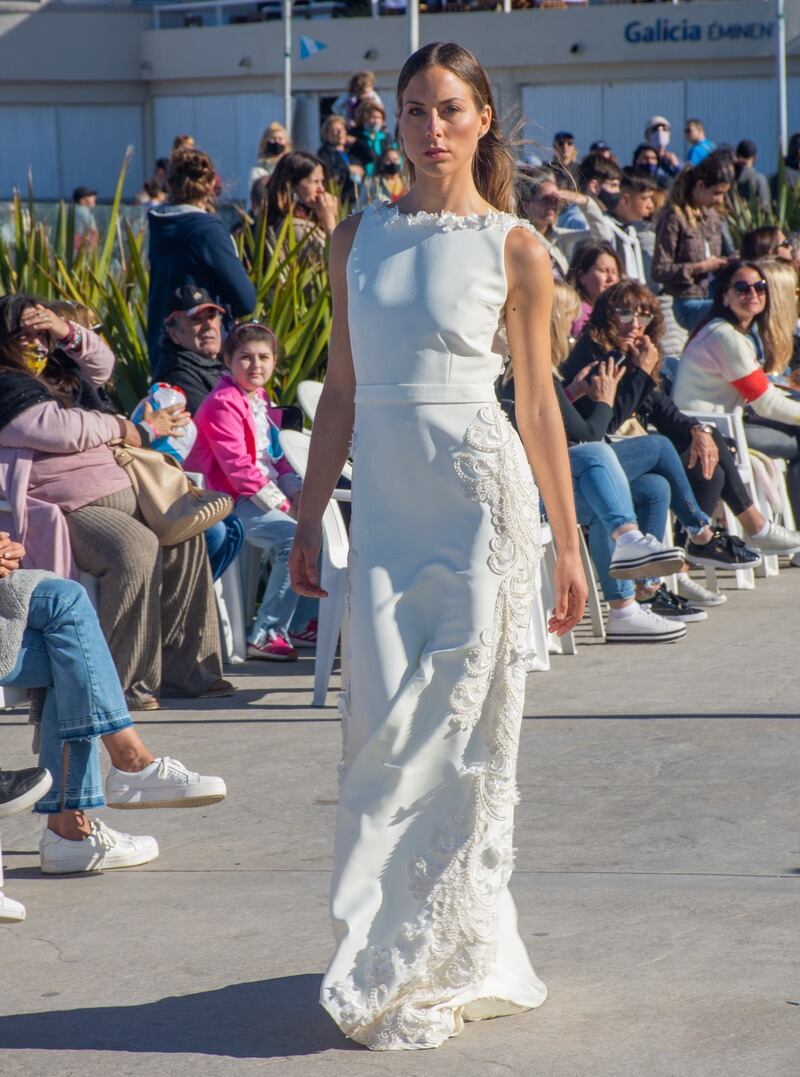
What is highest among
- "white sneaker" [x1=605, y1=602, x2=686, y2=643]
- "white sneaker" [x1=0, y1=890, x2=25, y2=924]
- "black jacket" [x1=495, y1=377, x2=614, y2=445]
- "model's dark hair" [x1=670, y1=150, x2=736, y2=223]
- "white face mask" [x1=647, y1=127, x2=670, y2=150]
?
"white face mask" [x1=647, y1=127, x2=670, y2=150]

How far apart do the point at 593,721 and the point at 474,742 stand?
2.67 m

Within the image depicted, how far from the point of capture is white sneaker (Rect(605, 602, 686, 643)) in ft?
24.5

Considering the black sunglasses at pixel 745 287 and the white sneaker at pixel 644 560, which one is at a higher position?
the black sunglasses at pixel 745 287

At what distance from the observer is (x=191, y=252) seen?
25.8 feet

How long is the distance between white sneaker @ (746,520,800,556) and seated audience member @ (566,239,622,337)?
4.52 ft

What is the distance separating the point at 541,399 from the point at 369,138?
12.2 m

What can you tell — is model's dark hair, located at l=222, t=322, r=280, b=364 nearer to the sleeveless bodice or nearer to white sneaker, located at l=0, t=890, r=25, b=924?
white sneaker, located at l=0, t=890, r=25, b=924

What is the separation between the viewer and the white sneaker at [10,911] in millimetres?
4133

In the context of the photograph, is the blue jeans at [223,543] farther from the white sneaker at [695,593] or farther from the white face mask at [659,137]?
the white face mask at [659,137]

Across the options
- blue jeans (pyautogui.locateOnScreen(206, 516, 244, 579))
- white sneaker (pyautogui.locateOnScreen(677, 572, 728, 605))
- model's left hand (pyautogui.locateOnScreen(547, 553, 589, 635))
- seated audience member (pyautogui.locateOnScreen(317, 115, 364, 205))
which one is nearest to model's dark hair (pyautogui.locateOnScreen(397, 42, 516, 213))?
model's left hand (pyautogui.locateOnScreen(547, 553, 589, 635))

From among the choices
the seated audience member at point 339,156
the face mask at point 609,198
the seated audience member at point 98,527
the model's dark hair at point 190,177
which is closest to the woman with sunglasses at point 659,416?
the model's dark hair at point 190,177

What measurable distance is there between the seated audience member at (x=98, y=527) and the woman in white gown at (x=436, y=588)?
272cm

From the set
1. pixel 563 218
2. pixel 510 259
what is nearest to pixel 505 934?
pixel 510 259

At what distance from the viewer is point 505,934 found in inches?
137
